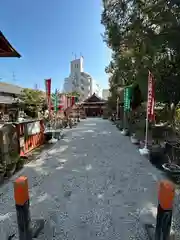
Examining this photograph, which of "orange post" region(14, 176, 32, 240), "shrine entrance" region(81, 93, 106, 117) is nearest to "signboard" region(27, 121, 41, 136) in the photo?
"orange post" region(14, 176, 32, 240)

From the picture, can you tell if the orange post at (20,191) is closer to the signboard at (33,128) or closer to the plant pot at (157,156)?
the plant pot at (157,156)

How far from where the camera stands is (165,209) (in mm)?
1803

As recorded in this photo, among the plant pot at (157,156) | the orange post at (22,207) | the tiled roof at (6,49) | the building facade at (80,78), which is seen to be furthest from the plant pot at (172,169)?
the building facade at (80,78)

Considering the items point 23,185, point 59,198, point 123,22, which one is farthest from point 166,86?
point 23,185

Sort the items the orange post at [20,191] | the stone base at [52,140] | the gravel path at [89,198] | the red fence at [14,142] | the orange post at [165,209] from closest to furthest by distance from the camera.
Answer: the orange post at [165,209], the orange post at [20,191], the gravel path at [89,198], the red fence at [14,142], the stone base at [52,140]

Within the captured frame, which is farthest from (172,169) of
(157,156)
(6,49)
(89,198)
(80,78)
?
(80,78)

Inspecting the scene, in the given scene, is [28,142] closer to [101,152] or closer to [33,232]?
[101,152]

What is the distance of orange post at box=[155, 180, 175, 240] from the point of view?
1.77 meters

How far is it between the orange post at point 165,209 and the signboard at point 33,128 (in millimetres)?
5054

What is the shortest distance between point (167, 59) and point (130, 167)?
195 inches

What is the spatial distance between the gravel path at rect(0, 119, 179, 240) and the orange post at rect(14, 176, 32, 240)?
31 cm

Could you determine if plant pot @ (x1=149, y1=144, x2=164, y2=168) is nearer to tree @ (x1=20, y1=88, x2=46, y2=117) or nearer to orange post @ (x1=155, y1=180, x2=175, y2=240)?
orange post @ (x1=155, y1=180, x2=175, y2=240)

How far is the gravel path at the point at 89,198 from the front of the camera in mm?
2316

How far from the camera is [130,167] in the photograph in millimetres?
4754
